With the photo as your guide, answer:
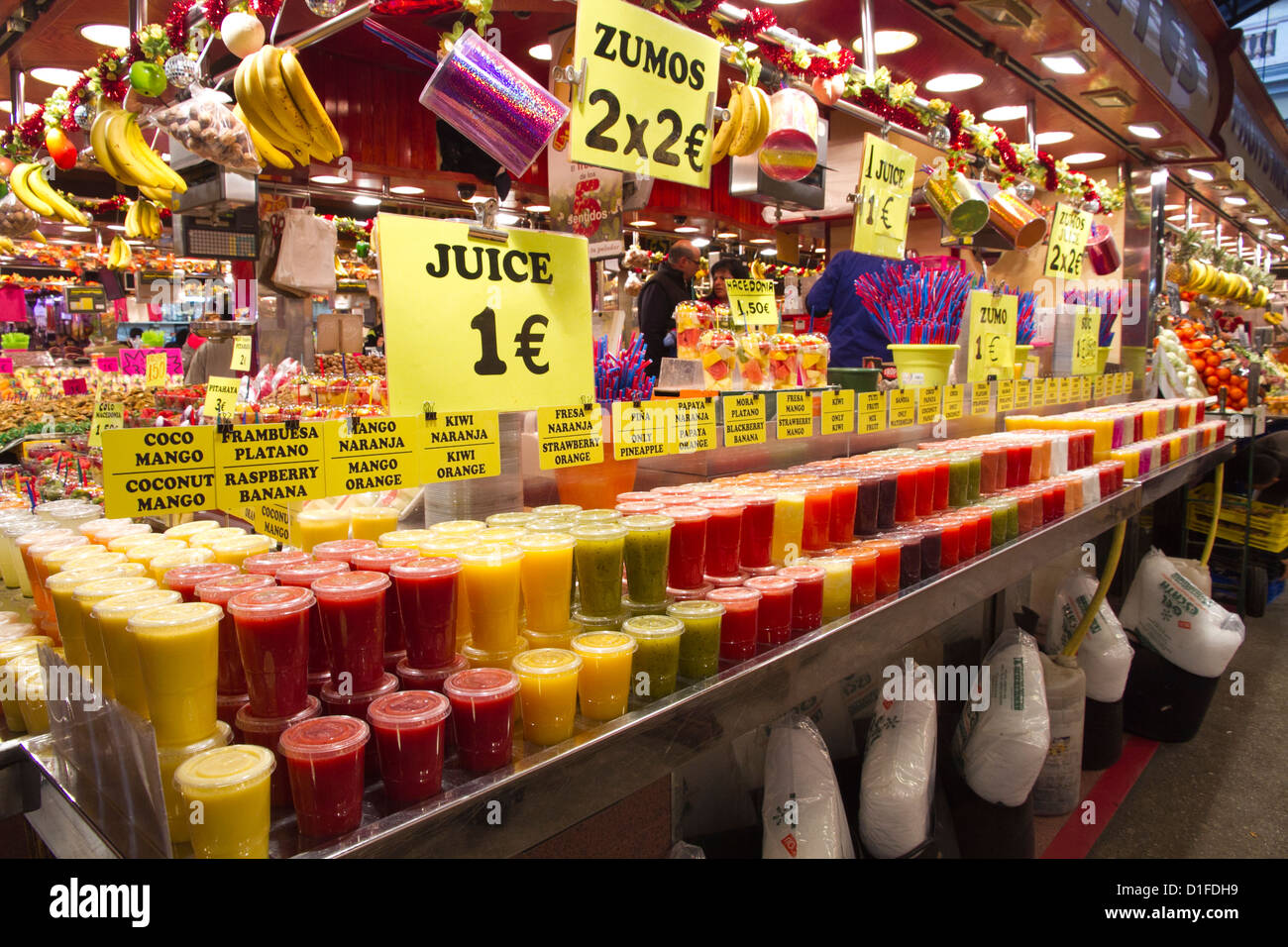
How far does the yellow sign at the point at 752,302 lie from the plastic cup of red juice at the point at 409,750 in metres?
2.22

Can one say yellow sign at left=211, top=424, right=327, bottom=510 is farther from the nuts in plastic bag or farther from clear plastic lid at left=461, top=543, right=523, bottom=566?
the nuts in plastic bag

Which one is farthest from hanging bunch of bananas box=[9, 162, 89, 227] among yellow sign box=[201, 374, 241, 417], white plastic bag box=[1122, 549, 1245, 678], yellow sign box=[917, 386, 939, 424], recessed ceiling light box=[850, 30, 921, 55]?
white plastic bag box=[1122, 549, 1245, 678]

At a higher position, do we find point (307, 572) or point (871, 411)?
point (871, 411)

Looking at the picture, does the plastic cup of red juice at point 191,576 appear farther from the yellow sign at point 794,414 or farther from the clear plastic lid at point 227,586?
the yellow sign at point 794,414

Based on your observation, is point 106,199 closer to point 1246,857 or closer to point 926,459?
point 926,459

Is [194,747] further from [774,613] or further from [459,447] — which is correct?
[774,613]

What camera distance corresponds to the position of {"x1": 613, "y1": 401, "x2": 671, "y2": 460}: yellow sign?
160cm

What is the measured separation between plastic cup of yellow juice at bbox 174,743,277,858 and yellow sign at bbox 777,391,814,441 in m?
1.48

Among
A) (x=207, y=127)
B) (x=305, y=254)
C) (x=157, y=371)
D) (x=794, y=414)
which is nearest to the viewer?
(x=794, y=414)

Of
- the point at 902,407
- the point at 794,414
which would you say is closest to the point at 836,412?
the point at 794,414

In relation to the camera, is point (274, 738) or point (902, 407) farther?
point (902, 407)

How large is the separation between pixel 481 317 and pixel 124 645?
0.76m

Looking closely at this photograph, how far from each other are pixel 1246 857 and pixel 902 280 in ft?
6.98

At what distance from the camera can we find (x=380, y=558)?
1.10 meters
